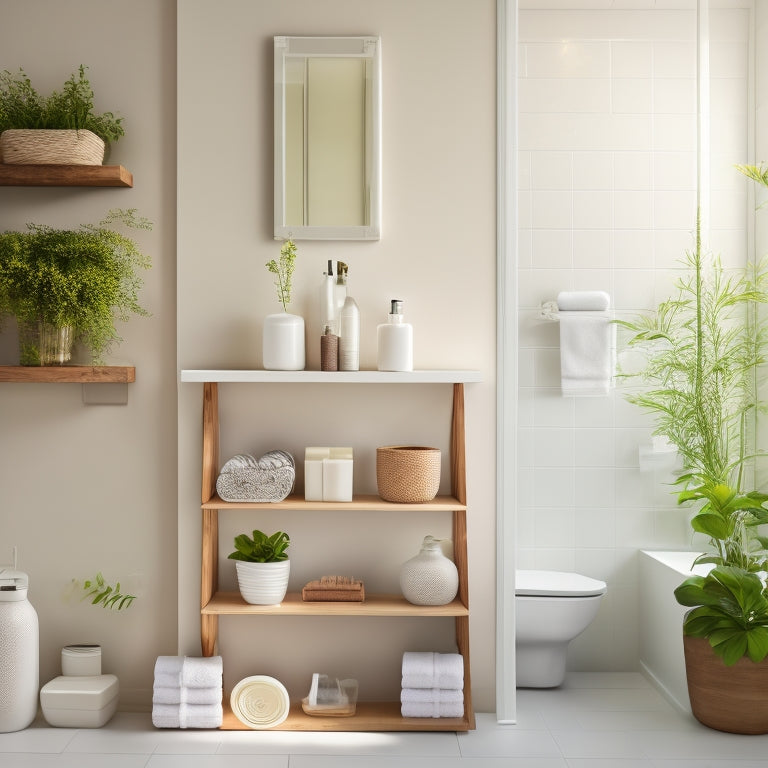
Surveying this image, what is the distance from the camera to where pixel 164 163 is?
8.82ft

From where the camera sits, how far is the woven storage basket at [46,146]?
2.51m

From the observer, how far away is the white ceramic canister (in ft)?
8.04

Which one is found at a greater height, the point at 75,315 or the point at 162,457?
the point at 75,315

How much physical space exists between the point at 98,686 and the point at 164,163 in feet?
5.61

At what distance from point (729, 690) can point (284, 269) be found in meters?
1.92

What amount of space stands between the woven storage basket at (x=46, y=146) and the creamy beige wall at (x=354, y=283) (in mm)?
319

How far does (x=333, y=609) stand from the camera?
8.11ft

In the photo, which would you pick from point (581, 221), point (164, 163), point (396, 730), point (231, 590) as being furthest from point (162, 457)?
point (581, 221)

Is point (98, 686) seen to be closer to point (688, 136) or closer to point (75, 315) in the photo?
point (75, 315)

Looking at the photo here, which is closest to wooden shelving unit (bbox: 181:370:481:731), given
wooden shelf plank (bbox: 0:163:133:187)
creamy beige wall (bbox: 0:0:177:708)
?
creamy beige wall (bbox: 0:0:177:708)

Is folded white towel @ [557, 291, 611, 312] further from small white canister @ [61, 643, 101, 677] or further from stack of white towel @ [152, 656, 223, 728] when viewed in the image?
small white canister @ [61, 643, 101, 677]

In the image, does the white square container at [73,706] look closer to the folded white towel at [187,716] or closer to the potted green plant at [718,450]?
the folded white towel at [187,716]

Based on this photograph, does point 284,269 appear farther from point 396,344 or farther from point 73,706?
point 73,706

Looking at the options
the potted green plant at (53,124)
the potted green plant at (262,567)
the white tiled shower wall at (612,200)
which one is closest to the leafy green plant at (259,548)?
the potted green plant at (262,567)
